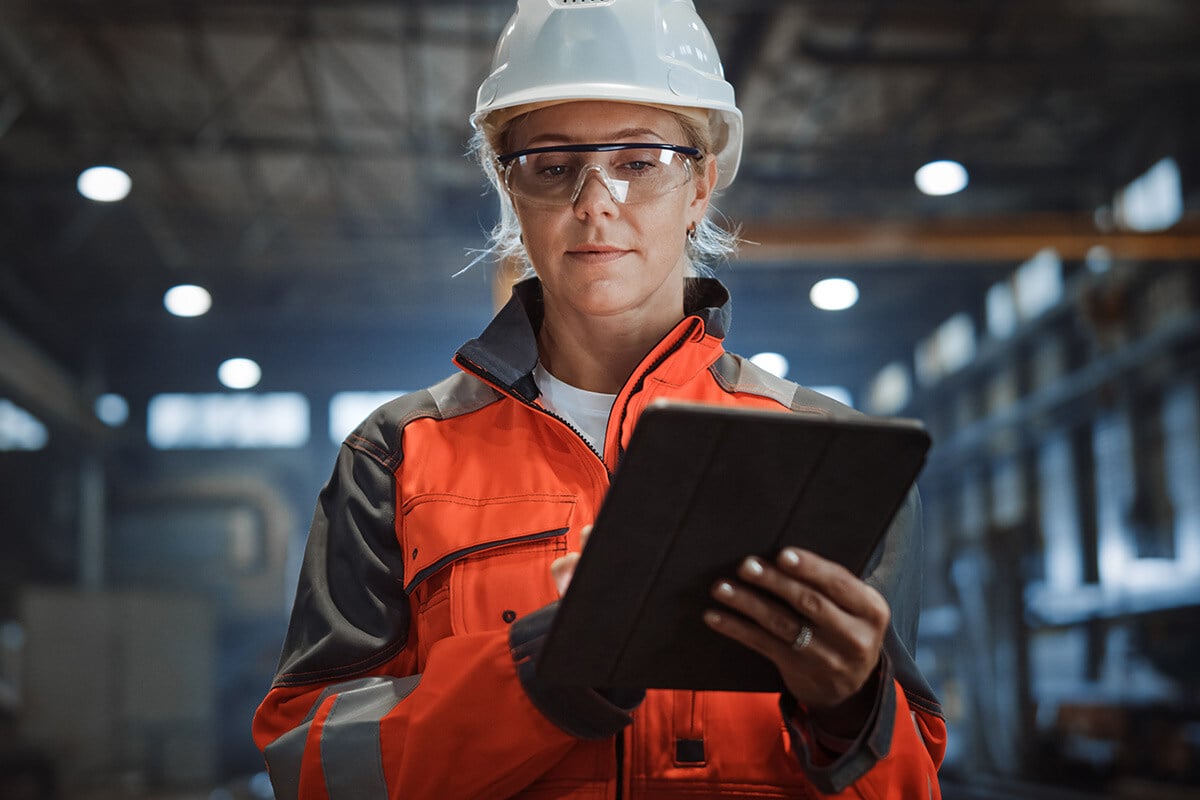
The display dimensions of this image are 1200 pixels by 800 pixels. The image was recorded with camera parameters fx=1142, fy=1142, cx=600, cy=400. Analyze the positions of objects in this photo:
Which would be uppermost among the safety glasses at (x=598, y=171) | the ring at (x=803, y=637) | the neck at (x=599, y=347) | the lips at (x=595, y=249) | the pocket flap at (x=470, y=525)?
the safety glasses at (x=598, y=171)

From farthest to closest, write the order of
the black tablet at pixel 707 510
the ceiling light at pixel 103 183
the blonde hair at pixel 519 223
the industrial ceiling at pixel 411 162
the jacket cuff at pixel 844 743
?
the ceiling light at pixel 103 183 < the industrial ceiling at pixel 411 162 < the blonde hair at pixel 519 223 < the jacket cuff at pixel 844 743 < the black tablet at pixel 707 510

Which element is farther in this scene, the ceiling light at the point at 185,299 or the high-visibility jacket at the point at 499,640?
the ceiling light at the point at 185,299

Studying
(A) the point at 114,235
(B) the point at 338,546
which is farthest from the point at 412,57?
(B) the point at 338,546

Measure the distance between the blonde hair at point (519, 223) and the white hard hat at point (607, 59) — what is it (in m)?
0.03

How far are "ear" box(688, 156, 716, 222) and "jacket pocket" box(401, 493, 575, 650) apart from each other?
0.50 meters

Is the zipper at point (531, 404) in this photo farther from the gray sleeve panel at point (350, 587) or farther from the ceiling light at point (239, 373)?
the ceiling light at point (239, 373)

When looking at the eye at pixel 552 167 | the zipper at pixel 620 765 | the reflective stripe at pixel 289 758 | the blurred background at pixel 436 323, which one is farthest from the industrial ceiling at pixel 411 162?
the reflective stripe at pixel 289 758

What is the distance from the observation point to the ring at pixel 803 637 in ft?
3.45

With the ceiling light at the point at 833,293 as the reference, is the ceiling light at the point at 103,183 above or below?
above

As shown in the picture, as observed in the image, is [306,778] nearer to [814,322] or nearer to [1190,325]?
[1190,325]

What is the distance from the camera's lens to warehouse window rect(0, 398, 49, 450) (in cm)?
1199

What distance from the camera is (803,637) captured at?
3.45 feet

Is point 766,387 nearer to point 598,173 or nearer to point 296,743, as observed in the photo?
point 598,173

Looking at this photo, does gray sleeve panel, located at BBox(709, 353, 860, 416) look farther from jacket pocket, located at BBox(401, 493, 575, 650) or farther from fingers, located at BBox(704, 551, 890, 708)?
fingers, located at BBox(704, 551, 890, 708)
